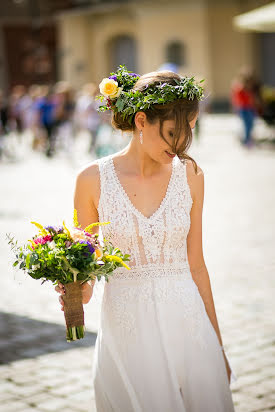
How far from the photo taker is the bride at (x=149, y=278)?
119 inches

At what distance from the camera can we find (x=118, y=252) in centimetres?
292

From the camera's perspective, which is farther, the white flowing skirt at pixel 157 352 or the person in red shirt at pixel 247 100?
the person in red shirt at pixel 247 100

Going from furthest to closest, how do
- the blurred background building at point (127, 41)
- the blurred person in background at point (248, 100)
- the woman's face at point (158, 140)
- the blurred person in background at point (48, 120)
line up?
the blurred background building at point (127, 41), the blurred person in background at point (48, 120), the blurred person in background at point (248, 100), the woman's face at point (158, 140)

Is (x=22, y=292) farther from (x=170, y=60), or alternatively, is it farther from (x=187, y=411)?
(x=170, y=60)

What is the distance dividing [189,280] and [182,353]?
1.02 feet

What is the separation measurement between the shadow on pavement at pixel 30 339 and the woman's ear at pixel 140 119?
2980 millimetres

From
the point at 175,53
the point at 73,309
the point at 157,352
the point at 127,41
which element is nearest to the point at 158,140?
the point at 73,309

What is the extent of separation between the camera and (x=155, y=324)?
10.2 feet

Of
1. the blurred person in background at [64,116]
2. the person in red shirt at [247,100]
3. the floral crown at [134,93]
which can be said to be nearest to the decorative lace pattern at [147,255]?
the floral crown at [134,93]

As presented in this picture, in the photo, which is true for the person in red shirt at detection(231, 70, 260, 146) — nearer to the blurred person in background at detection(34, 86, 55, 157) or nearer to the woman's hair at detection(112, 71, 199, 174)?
the blurred person in background at detection(34, 86, 55, 157)

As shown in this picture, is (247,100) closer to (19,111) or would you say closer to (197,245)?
(19,111)

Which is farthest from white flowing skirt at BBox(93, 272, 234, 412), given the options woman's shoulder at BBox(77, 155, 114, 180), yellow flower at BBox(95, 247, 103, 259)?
woman's shoulder at BBox(77, 155, 114, 180)

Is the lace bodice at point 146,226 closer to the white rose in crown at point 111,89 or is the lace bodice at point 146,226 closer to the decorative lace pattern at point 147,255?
the decorative lace pattern at point 147,255

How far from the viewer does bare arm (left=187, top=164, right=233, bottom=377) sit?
10.5ft
